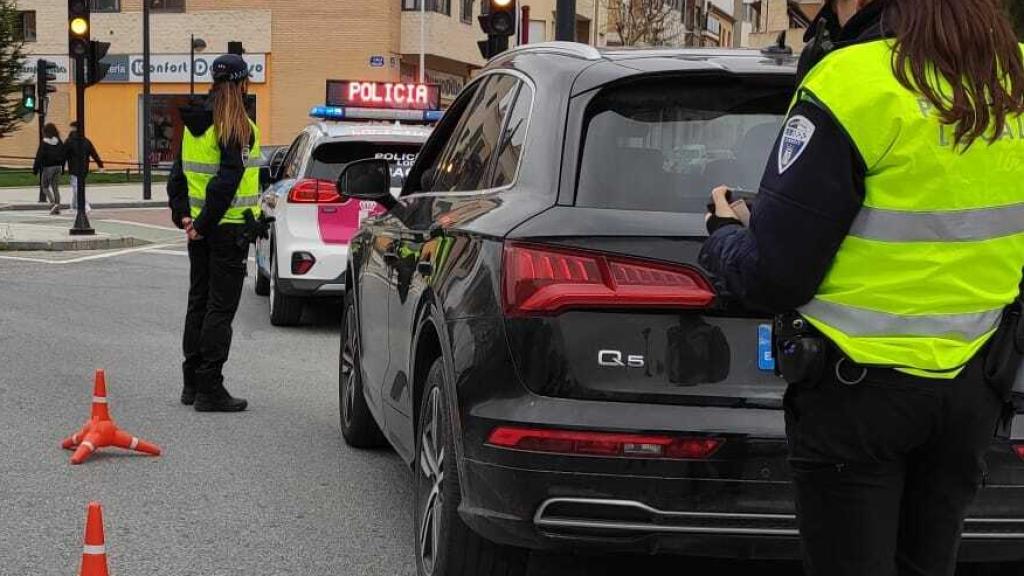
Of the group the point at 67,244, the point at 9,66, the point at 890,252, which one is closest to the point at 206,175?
the point at 890,252

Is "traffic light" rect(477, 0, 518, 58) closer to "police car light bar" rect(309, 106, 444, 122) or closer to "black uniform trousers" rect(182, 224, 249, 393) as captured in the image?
"police car light bar" rect(309, 106, 444, 122)

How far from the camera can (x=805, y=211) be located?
2408mm

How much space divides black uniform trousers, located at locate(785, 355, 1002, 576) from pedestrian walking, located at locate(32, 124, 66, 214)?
77.9 ft

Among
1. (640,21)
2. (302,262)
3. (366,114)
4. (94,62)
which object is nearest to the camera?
(302,262)

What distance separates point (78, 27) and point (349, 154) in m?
10.6

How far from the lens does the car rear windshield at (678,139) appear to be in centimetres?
365

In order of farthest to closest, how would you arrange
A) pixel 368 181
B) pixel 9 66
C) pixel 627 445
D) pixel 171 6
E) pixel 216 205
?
pixel 171 6 → pixel 9 66 → pixel 216 205 → pixel 368 181 → pixel 627 445

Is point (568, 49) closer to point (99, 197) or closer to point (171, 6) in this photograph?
point (99, 197)

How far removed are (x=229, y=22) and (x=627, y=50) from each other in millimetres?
44935

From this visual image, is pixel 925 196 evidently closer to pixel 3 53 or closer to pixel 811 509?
pixel 811 509

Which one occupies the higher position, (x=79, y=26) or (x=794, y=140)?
(x=79, y=26)

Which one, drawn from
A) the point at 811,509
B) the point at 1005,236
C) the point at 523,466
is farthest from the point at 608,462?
the point at 1005,236

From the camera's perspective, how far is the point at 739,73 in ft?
12.6

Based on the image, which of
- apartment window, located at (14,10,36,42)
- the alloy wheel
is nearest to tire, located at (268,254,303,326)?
the alloy wheel
